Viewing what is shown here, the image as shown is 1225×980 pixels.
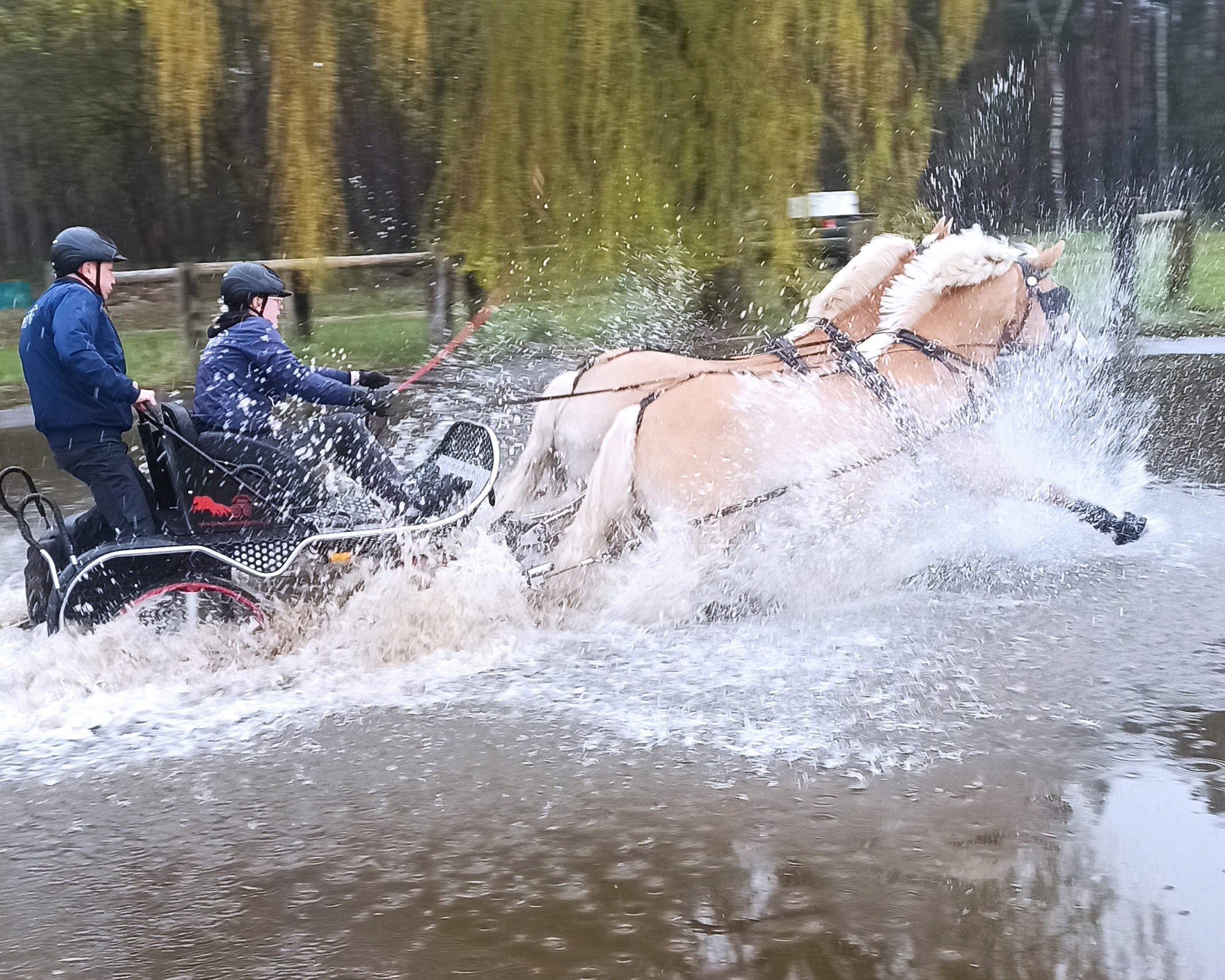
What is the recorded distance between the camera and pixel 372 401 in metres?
5.14

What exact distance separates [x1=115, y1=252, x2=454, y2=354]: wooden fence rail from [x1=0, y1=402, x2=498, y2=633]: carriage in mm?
5879

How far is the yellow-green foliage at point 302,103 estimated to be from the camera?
8.09 meters

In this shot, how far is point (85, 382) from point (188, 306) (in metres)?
8.35

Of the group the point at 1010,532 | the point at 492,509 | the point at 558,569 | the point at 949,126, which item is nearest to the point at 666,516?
the point at 558,569

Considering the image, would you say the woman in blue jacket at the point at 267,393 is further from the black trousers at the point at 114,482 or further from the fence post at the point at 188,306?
the fence post at the point at 188,306

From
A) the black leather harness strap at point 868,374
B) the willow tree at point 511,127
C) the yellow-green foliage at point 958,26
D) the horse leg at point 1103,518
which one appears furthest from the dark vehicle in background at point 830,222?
the horse leg at point 1103,518

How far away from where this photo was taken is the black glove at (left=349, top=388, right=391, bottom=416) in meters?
5.09

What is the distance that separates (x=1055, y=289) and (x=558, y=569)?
2832mm

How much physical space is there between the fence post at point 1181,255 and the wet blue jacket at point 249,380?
13.4 m

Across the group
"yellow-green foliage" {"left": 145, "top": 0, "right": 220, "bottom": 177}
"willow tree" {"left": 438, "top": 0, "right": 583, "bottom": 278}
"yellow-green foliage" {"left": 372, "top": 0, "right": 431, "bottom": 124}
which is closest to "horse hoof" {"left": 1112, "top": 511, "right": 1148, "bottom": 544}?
"willow tree" {"left": 438, "top": 0, "right": 583, "bottom": 278}

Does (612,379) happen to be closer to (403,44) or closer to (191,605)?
(191,605)

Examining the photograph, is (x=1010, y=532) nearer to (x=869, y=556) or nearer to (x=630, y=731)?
(x=869, y=556)

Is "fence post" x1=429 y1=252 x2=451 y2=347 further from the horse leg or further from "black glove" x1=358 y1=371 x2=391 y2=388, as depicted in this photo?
the horse leg

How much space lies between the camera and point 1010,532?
254 inches
